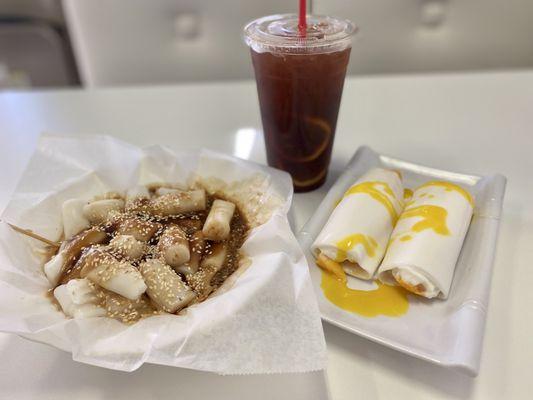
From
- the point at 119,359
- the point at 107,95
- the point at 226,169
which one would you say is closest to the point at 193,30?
the point at 107,95

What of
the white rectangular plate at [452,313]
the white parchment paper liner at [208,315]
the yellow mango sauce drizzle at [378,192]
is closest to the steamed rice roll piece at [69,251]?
the white parchment paper liner at [208,315]

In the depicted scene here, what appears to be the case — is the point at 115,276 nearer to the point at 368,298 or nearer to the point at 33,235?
the point at 33,235

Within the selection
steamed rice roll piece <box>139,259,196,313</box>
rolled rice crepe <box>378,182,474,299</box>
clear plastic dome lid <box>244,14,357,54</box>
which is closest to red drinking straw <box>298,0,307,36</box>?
clear plastic dome lid <box>244,14,357,54</box>

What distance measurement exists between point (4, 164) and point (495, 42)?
163 cm

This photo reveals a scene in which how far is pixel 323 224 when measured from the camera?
79 centimetres

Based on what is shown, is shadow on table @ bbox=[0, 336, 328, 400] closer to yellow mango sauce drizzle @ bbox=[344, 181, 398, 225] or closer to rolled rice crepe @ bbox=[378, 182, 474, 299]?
rolled rice crepe @ bbox=[378, 182, 474, 299]

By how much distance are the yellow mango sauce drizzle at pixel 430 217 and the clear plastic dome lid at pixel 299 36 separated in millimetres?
317

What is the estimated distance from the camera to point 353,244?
2.31ft

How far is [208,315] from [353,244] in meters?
0.26

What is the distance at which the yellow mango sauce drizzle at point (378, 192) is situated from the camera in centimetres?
80

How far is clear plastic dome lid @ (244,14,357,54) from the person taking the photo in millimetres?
773

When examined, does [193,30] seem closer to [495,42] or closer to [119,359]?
[495,42]

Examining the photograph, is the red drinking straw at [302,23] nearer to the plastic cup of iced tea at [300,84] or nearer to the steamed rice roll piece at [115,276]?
the plastic cup of iced tea at [300,84]

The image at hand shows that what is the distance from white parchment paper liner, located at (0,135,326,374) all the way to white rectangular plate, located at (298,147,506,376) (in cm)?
6
